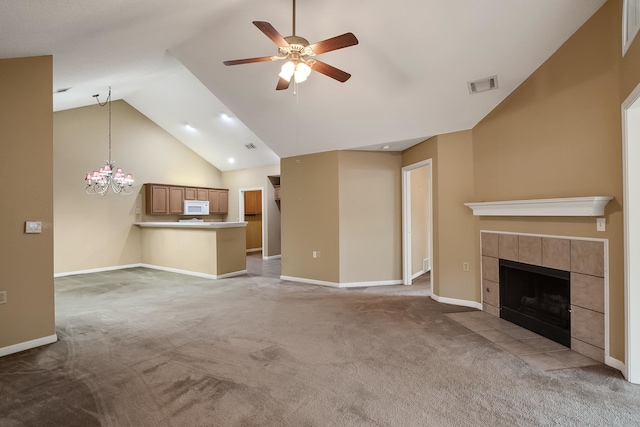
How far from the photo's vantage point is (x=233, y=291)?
5062 mm

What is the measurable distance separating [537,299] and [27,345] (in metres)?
5.10

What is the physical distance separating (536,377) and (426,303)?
1.93 metres

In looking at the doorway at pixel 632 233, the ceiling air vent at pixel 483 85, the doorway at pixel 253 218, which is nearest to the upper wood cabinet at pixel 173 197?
the doorway at pixel 253 218

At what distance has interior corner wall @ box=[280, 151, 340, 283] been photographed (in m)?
5.37

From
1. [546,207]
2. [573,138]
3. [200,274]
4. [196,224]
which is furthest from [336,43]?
[200,274]

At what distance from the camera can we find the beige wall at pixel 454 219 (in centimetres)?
417

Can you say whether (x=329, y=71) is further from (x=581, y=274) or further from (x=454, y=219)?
(x=581, y=274)

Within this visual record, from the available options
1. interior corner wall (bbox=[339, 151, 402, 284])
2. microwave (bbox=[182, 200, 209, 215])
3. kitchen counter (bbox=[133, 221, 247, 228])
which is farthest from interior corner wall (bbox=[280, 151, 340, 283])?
microwave (bbox=[182, 200, 209, 215])

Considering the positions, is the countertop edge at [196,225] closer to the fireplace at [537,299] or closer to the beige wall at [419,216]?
the beige wall at [419,216]

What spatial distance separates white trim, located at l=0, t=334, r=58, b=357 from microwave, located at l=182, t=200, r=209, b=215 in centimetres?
560

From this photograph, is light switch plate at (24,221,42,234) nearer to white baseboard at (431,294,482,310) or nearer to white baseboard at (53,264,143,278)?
white baseboard at (53,264,143,278)

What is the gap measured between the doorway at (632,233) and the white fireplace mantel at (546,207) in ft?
0.71

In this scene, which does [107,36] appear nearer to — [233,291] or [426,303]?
[233,291]

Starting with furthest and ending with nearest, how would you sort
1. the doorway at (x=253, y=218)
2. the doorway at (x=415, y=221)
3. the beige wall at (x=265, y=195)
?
the doorway at (x=253, y=218) → the beige wall at (x=265, y=195) → the doorway at (x=415, y=221)
